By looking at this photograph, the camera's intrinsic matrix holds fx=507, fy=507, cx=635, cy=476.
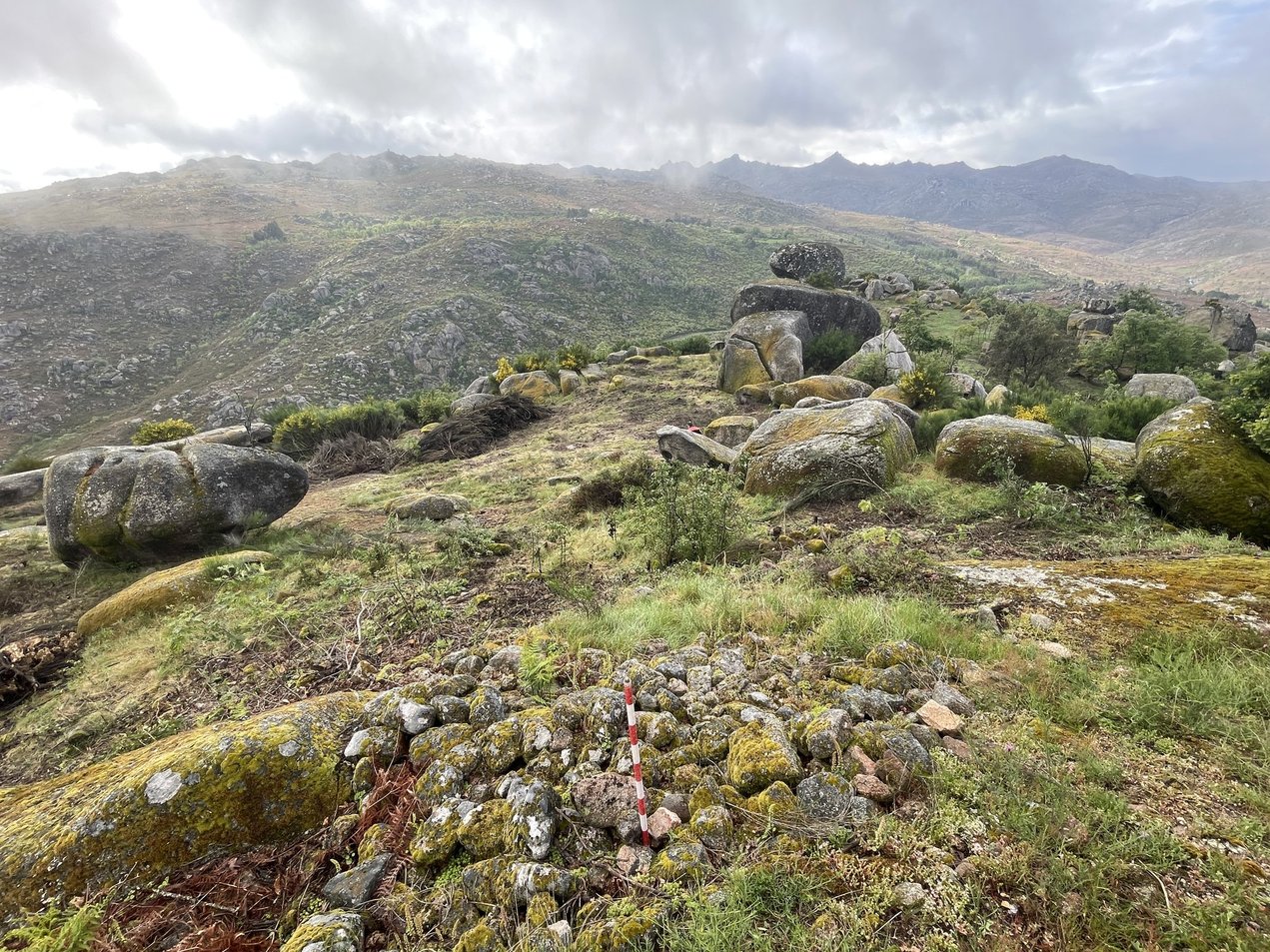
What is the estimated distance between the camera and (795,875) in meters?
1.87

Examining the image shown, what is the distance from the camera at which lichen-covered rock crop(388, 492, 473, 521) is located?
29.8 feet

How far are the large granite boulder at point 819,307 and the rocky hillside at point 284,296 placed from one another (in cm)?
2507

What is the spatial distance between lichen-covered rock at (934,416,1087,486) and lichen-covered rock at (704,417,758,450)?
428 centimetres

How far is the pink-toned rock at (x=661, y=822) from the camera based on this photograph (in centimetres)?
214

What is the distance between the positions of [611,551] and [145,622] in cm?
541

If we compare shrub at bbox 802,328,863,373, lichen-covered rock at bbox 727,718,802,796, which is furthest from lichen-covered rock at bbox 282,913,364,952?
shrub at bbox 802,328,863,373

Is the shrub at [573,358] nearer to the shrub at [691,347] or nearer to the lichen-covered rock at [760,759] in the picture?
the shrub at [691,347]

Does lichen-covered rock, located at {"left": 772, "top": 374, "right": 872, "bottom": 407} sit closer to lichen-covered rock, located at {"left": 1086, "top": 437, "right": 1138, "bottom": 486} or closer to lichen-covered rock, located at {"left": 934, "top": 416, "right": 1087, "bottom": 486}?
lichen-covered rock, located at {"left": 934, "top": 416, "right": 1087, "bottom": 486}

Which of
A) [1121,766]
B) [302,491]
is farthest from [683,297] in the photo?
[1121,766]

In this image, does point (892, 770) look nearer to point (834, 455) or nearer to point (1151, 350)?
point (834, 455)

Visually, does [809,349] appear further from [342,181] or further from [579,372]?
[342,181]

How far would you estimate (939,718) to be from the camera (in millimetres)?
2600

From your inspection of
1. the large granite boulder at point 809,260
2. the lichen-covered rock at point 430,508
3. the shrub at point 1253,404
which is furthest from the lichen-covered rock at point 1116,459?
the large granite boulder at point 809,260

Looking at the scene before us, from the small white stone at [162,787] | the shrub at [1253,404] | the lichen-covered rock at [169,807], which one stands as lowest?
the lichen-covered rock at [169,807]
